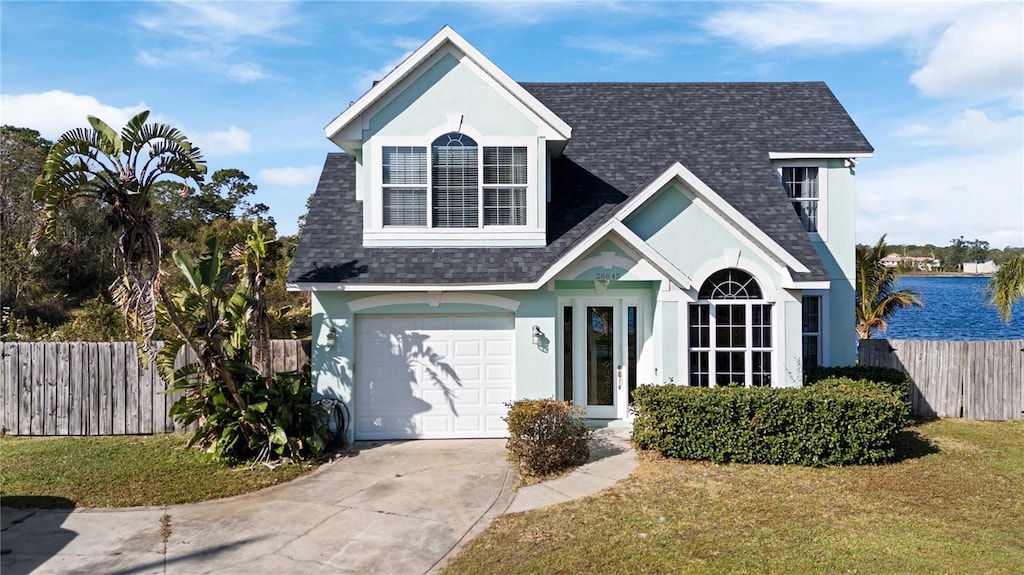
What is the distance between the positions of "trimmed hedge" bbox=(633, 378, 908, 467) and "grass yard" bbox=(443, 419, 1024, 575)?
0.26m

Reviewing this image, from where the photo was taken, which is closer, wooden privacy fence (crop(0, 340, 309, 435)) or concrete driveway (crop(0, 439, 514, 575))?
concrete driveway (crop(0, 439, 514, 575))

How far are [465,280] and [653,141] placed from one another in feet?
20.7

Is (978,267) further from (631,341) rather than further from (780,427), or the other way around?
(780,427)

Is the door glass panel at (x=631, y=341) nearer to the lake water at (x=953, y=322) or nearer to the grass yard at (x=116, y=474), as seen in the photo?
the grass yard at (x=116, y=474)

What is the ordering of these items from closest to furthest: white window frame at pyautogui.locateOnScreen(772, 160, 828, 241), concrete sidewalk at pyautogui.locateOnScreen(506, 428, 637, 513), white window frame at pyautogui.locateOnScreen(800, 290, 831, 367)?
concrete sidewalk at pyautogui.locateOnScreen(506, 428, 637, 513) < white window frame at pyautogui.locateOnScreen(800, 290, 831, 367) < white window frame at pyautogui.locateOnScreen(772, 160, 828, 241)

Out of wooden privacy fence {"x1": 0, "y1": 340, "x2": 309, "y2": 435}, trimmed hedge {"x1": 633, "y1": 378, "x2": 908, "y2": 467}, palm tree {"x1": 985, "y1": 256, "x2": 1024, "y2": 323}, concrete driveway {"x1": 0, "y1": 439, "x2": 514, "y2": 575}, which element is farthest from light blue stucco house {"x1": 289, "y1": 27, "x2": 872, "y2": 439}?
palm tree {"x1": 985, "y1": 256, "x2": 1024, "y2": 323}

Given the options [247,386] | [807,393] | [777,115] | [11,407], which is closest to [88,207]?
[11,407]

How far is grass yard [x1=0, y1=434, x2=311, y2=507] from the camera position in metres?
9.09

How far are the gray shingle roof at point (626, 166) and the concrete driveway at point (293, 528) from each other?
3.77m

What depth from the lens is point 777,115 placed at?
51.9 ft

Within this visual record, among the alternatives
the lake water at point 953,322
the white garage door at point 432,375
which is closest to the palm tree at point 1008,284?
the lake water at point 953,322

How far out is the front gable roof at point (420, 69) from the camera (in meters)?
12.0

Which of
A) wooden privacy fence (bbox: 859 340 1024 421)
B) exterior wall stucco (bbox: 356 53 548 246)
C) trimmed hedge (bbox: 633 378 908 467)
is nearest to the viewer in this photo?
trimmed hedge (bbox: 633 378 908 467)

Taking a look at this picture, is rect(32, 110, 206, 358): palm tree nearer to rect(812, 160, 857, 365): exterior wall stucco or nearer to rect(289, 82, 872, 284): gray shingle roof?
rect(289, 82, 872, 284): gray shingle roof
